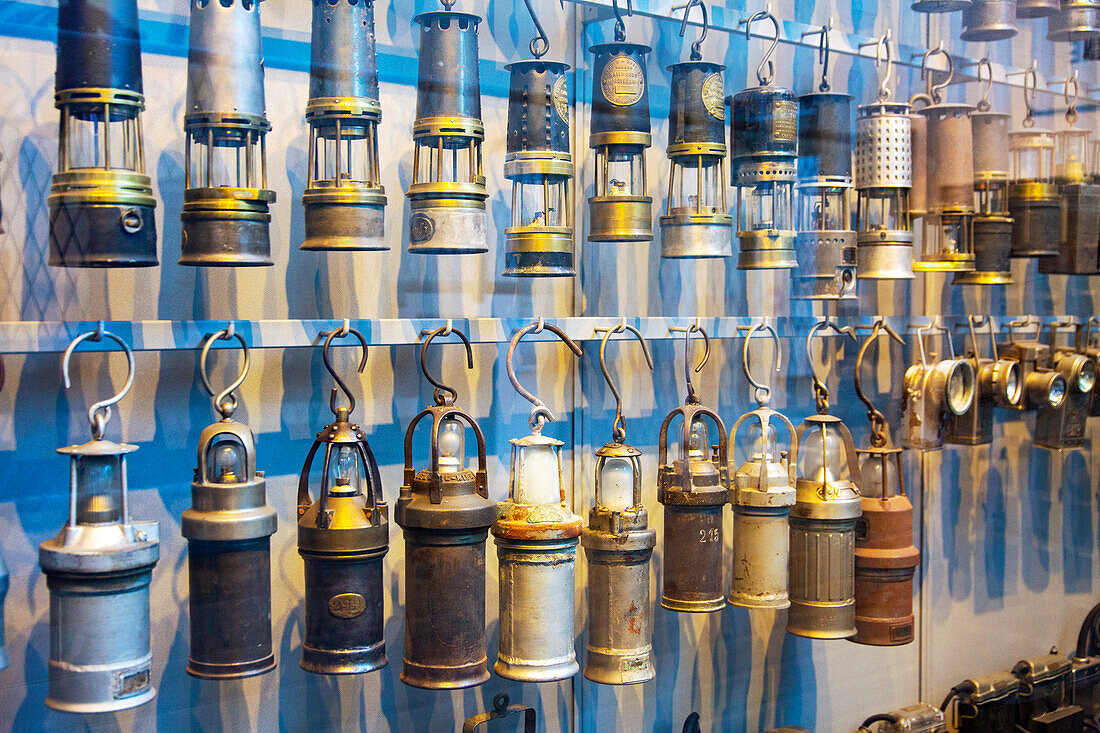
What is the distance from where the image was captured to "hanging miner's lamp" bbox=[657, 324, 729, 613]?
1.89 meters

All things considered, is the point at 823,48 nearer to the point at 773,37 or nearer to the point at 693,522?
the point at 773,37

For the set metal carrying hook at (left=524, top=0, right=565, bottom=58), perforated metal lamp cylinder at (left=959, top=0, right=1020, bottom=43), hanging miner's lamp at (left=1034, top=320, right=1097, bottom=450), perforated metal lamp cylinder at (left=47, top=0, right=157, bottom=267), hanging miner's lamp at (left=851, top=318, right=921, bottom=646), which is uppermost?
perforated metal lamp cylinder at (left=959, top=0, right=1020, bottom=43)

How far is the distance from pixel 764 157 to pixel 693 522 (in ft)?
2.26

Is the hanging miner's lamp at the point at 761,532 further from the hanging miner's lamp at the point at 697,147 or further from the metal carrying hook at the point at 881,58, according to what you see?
the metal carrying hook at the point at 881,58

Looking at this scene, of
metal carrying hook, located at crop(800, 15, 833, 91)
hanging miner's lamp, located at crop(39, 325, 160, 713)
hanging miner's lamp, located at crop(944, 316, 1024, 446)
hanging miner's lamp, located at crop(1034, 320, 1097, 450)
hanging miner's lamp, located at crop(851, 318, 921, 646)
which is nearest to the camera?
hanging miner's lamp, located at crop(39, 325, 160, 713)

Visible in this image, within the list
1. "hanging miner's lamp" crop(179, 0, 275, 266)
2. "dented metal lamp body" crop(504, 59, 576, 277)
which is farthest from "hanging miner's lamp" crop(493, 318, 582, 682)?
"hanging miner's lamp" crop(179, 0, 275, 266)

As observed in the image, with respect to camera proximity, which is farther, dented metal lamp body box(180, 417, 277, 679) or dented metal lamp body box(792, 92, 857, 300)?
dented metal lamp body box(792, 92, 857, 300)

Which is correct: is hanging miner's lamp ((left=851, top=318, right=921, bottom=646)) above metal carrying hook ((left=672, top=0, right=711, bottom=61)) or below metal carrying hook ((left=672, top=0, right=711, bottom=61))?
below

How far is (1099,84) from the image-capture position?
2613 mm

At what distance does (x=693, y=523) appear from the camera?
1902mm

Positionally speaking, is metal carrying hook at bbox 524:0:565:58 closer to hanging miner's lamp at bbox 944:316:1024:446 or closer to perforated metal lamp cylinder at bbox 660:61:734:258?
perforated metal lamp cylinder at bbox 660:61:734:258

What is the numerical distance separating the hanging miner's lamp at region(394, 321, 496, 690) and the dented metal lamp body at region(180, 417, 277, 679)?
221mm

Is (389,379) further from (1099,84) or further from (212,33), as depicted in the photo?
(1099,84)

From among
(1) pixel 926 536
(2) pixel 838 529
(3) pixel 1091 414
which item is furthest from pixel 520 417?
(3) pixel 1091 414
